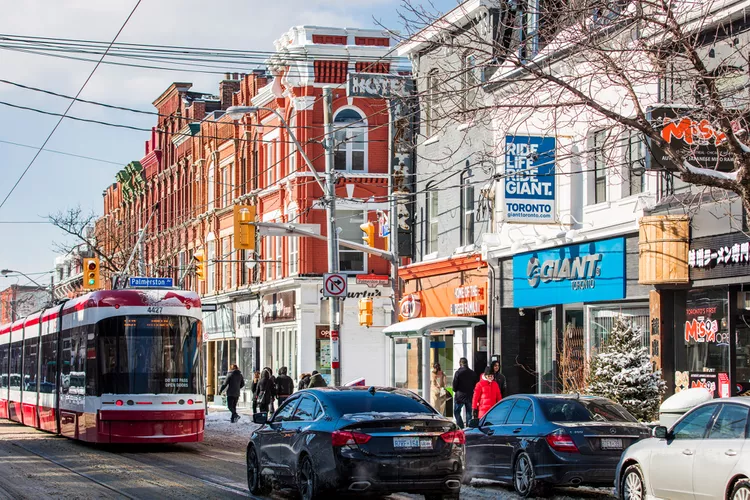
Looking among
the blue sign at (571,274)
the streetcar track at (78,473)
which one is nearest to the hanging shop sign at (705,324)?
the blue sign at (571,274)

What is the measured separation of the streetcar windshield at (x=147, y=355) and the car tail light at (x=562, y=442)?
1053 centimetres

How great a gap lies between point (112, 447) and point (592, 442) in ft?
43.8

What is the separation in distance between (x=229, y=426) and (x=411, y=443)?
2051cm

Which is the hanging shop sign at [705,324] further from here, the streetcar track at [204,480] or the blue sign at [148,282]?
the blue sign at [148,282]

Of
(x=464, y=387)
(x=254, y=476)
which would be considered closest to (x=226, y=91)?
(x=464, y=387)

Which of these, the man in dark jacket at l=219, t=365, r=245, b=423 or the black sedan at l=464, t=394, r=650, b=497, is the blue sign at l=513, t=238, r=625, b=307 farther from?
the man in dark jacket at l=219, t=365, r=245, b=423

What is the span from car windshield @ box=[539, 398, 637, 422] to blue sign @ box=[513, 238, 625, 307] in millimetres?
7680

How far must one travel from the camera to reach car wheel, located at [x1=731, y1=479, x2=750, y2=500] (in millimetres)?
11133

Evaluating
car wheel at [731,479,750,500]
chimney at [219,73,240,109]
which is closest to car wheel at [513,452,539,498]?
car wheel at [731,479,750,500]

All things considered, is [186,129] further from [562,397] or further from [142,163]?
[562,397]

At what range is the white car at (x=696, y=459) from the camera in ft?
37.7

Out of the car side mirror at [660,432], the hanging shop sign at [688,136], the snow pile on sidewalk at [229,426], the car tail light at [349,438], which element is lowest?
the snow pile on sidewalk at [229,426]

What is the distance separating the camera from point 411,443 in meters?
13.7

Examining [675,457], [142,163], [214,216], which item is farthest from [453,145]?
[142,163]
